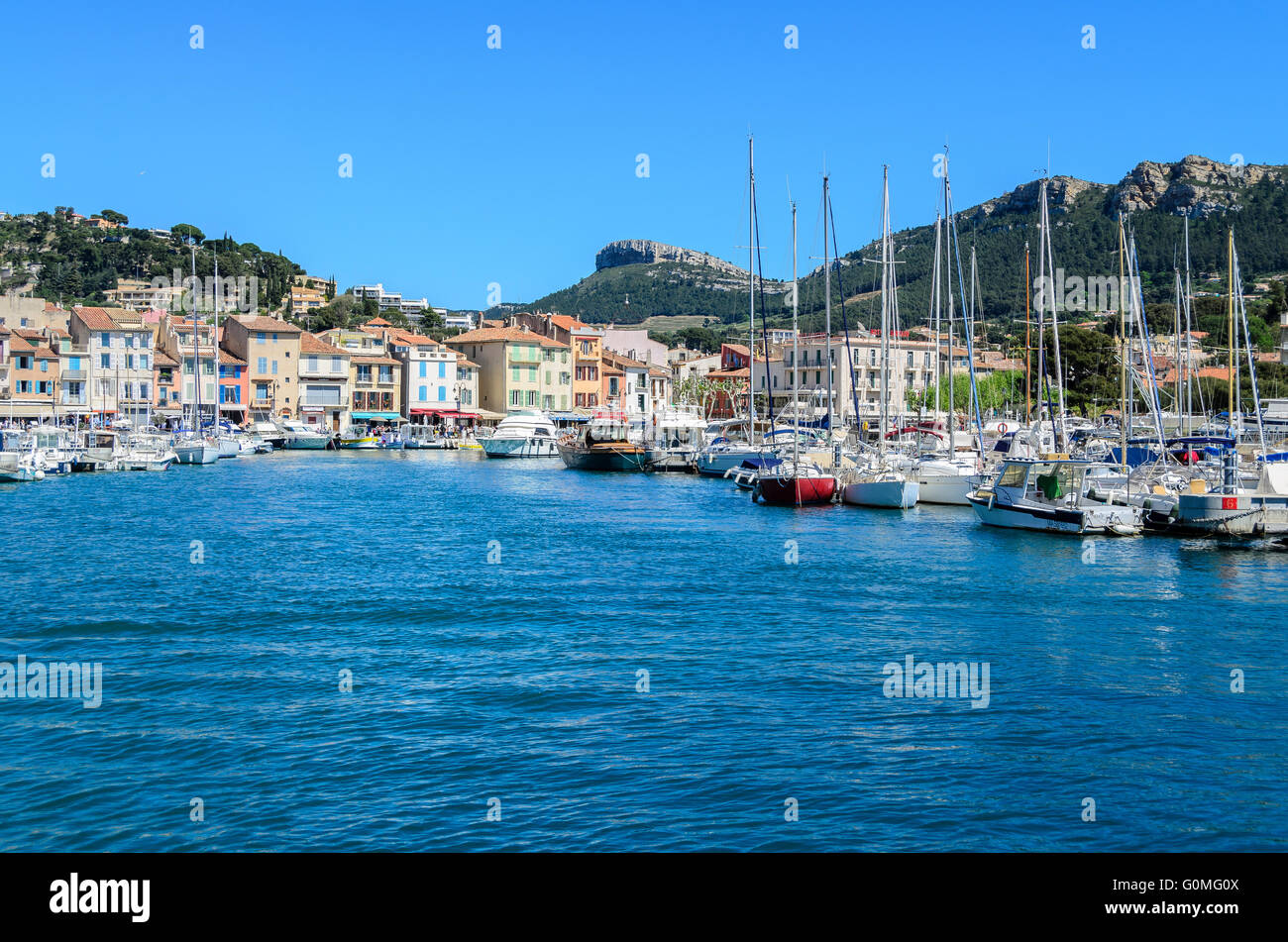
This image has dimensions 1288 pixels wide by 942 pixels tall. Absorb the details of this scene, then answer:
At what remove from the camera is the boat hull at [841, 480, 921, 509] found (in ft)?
131

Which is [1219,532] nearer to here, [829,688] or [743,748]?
[829,688]

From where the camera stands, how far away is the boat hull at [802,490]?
41.9 m

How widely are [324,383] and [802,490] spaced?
210 ft

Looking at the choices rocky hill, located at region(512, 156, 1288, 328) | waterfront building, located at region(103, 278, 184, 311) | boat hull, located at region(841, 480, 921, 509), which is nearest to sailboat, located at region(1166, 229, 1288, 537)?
boat hull, located at region(841, 480, 921, 509)

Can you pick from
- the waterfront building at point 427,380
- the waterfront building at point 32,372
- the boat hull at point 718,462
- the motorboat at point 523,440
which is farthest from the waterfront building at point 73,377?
the boat hull at point 718,462

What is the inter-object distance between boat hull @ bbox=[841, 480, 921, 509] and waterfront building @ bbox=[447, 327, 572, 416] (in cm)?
6218

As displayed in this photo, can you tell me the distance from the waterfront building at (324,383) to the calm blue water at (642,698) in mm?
66624

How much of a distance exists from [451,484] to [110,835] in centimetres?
4624

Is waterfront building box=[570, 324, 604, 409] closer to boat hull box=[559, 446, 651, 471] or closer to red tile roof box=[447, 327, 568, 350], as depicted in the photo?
red tile roof box=[447, 327, 568, 350]

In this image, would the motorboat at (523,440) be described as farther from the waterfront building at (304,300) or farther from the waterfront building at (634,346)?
the waterfront building at (304,300)

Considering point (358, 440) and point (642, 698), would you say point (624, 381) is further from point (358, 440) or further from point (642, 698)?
point (642, 698)

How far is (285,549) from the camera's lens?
3000 cm

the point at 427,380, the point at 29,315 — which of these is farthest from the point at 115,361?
the point at 427,380
